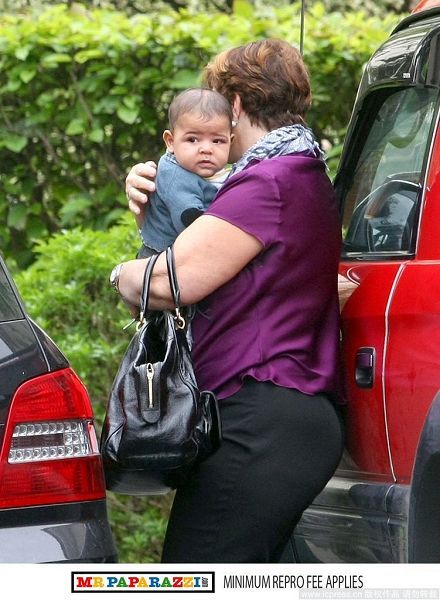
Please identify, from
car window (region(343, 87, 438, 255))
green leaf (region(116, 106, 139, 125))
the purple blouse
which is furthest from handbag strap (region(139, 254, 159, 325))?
green leaf (region(116, 106, 139, 125))

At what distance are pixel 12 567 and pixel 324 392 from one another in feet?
3.16

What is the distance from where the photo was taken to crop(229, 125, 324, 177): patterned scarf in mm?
3352

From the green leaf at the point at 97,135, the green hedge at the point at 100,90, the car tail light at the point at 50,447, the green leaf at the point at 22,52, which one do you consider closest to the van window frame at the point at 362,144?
the car tail light at the point at 50,447

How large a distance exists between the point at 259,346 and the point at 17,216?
438 centimetres

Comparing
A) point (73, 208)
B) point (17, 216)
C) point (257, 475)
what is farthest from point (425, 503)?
point (17, 216)

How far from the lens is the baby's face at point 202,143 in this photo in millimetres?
3416

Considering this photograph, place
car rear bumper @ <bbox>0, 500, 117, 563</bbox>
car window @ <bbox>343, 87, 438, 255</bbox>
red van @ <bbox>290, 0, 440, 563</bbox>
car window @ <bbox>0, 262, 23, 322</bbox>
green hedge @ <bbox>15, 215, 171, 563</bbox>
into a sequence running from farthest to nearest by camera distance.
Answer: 1. green hedge @ <bbox>15, 215, 171, 563</bbox>
2. car window @ <bbox>343, 87, 438, 255</bbox>
3. red van @ <bbox>290, 0, 440, 563</bbox>
4. car window @ <bbox>0, 262, 23, 322</bbox>
5. car rear bumper @ <bbox>0, 500, 117, 563</bbox>

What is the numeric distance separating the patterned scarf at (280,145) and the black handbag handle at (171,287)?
0.31m

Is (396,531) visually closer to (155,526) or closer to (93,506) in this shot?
(93,506)

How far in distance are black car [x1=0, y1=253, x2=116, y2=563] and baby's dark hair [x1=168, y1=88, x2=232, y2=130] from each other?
0.67 meters

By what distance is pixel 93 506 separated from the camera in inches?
125

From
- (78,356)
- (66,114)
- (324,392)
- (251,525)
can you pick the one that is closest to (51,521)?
(251,525)

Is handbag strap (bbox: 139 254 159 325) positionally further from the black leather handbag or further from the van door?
the van door

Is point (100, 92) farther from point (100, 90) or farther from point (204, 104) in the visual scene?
point (204, 104)
